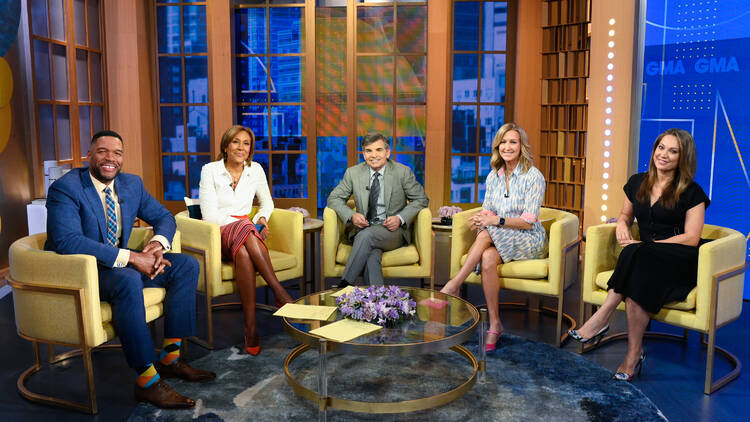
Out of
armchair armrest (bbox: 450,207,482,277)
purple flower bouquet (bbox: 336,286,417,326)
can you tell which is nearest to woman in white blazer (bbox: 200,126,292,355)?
purple flower bouquet (bbox: 336,286,417,326)

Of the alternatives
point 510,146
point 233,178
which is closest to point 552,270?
point 510,146

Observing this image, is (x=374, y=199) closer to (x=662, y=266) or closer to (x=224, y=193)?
(x=224, y=193)

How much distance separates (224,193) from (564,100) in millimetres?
3909

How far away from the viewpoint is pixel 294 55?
7.34 metres

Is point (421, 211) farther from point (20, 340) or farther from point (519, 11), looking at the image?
point (519, 11)

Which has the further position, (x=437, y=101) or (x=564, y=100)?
(x=437, y=101)

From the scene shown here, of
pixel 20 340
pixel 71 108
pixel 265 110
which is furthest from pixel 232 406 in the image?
pixel 265 110

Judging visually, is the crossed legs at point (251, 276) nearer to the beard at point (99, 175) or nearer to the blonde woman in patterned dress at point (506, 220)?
the beard at point (99, 175)

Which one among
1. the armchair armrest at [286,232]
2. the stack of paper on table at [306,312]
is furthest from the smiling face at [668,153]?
the armchair armrest at [286,232]

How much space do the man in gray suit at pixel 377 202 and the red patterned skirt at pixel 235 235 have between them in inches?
27.5

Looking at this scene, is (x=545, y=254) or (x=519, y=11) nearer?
(x=545, y=254)

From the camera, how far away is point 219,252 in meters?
3.98

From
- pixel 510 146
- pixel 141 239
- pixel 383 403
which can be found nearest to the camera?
pixel 383 403

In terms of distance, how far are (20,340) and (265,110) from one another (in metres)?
4.02
